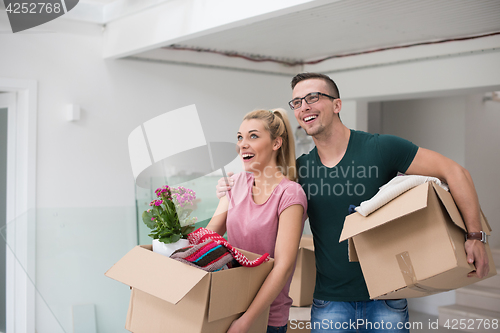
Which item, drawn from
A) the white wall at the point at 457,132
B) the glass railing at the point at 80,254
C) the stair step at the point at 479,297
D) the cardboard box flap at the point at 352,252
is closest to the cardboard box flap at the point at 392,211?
the cardboard box flap at the point at 352,252

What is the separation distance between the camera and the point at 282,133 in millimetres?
1735

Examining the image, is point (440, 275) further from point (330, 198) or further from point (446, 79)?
point (446, 79)

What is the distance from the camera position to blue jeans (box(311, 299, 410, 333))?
1605 mm

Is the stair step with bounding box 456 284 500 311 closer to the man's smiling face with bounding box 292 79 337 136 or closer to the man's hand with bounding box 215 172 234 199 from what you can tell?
the man's smiling face with bounding box 292 79 337 136

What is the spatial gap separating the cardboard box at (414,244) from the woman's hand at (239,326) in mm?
389

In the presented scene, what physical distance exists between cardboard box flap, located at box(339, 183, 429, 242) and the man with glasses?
0.25 m

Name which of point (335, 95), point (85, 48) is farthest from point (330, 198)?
point (85, 48)

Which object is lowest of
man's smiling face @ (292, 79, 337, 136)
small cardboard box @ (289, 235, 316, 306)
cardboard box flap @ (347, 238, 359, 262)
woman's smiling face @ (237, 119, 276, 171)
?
small cardboard box @ (289, 235, 316, 306)

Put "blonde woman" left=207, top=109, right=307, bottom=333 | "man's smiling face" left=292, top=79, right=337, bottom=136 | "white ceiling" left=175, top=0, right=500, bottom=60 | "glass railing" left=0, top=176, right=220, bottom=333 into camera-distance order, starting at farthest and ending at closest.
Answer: "white ceiling" left=175, top=0, right=500, bottom=60, "glass railing" left=0, top=176, right=220, bottom=333, "man's smiling face" left=292, top=79, right=337, bottom=136, "blonde woman" left=207, top=109, right=307, bottom=333

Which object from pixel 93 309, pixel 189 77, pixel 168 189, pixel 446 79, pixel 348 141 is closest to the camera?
pixel 168 189

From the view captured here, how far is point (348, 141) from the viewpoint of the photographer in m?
1.70

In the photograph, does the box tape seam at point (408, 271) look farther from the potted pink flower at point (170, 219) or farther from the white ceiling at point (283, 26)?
the white ceiling at point (283, 26)

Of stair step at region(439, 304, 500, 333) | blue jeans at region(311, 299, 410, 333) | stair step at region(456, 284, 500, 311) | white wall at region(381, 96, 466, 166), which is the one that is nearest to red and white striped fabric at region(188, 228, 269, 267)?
blue jeans at region(311, 299, 410, 333)

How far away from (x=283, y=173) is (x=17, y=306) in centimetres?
248
